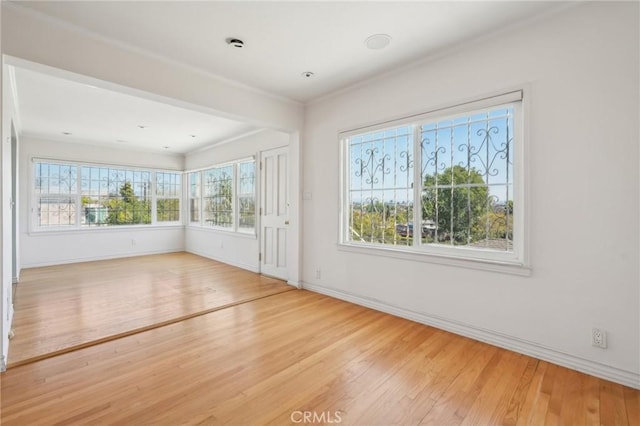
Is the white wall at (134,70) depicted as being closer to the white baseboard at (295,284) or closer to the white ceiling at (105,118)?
the white ceiling at (105,118)

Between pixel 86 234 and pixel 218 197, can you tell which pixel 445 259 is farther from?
pixel 86 234

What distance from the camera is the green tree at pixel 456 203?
281 cm

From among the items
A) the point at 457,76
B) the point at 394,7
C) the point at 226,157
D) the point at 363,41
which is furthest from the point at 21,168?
the point at 457,76

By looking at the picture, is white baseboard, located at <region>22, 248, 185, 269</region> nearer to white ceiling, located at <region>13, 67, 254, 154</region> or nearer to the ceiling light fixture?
white ceiling, located at <region>13, 67, 254, 154</region>

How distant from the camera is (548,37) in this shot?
233 centimetres

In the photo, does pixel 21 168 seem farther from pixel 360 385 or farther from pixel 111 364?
pixel 360 385

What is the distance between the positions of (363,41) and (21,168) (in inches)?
269

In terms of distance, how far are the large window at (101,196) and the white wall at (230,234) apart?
779 millimetres

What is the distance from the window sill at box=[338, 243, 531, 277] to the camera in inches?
98.6

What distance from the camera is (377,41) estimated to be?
268cm

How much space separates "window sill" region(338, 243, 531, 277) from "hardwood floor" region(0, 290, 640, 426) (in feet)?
2.17

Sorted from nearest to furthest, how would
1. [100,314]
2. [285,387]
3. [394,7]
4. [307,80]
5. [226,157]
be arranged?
1. [285,387]
2. [394,7]
3. [100,314]
4. [307,80]
5. [226,157]

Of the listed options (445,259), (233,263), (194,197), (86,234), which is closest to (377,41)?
(445,259)

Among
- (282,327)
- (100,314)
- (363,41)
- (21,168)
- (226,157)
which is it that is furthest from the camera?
(226,157)
